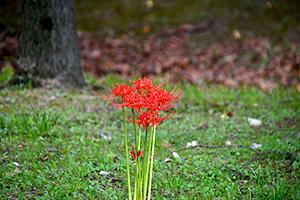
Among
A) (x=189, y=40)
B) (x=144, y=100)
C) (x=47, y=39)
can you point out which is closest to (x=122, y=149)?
(x=144, y=100)

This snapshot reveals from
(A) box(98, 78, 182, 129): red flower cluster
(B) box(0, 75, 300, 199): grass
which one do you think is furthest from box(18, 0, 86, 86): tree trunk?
(A) box(98, 78, 182, 129): red flower cluster

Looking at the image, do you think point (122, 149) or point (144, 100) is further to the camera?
point (122, 149)

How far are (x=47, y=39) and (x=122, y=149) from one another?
7.64ft

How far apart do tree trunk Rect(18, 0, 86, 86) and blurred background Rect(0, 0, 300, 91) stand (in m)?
1.62

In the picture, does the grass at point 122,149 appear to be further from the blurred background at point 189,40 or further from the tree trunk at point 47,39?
the blurred background at point 189,40

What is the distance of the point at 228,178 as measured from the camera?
2404 millimetres

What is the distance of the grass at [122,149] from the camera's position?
2229mm

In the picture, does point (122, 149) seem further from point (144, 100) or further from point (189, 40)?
point (189, 40)

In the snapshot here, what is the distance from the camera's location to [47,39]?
4.15m

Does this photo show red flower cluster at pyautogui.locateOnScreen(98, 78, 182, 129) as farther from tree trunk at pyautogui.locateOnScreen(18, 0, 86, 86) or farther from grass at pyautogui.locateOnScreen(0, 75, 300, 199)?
tree trunk at pyautogui.locateOnScreen(18, 0, 86, 86)

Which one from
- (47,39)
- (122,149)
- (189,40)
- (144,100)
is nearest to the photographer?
(144,100)

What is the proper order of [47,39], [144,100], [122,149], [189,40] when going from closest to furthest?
[144,100] → [122,149] → [47,39] → [189,40]

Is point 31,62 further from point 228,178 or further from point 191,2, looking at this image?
point 191,2

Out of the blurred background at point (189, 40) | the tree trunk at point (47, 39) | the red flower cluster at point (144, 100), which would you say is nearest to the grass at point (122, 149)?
the tree trunk at point (47, 39)
